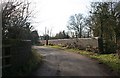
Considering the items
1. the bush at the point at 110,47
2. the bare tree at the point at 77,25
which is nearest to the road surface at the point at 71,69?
the bush at the point at 110,47

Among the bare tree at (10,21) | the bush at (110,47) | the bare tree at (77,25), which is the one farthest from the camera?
the bare tree at (77,25)

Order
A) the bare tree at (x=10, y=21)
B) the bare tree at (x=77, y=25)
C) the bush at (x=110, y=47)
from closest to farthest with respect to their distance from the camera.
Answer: the bare tree at (x=10, y=21) → the bush at (x=110, y=47) → the bare tree at (x=77, y=25)

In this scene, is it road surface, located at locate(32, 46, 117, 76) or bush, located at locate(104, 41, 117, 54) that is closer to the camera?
road surface, located at locate(32, 46, 117, 76)

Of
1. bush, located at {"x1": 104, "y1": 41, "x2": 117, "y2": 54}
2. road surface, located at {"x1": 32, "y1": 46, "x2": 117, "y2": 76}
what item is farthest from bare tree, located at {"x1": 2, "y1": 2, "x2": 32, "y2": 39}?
bush, located at {"x1": 104, "y1": 41, "x2": 117, "y2": 54}

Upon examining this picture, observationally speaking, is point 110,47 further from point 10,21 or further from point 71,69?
point 10,21

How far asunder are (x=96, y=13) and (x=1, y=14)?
25.7 metres

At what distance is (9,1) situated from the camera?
1430 cm

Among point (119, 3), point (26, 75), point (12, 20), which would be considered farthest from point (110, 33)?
point (26, 75)

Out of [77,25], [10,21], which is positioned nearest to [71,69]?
[10,21]

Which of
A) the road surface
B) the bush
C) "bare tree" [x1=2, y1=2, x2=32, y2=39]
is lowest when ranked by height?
the road surface

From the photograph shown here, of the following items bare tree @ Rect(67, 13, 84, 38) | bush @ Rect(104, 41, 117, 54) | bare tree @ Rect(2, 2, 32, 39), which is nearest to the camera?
bare tree @ Rect(2, 2, 32, 39)

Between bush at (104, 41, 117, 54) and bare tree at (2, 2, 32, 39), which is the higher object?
bare tree at (2, 2, 32, 39)

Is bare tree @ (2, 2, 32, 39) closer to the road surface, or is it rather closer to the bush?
the road surface

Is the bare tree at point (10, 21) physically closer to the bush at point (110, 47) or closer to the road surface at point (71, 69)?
the road surface at point (71, 69)
